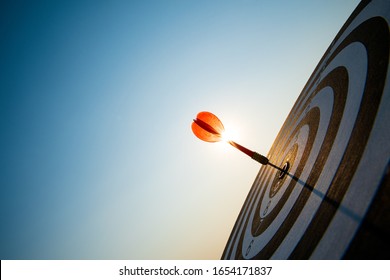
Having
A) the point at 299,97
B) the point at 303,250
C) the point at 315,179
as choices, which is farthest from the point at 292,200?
the point at 299,97

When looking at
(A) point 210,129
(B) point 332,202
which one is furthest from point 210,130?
(B) point 332,202

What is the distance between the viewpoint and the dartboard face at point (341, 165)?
2439mm

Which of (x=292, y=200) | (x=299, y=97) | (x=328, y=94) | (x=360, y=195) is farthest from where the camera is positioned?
(x=299, y=97)

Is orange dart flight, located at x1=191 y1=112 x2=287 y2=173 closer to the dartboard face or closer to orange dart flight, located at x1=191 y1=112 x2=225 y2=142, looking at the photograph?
orange dart flight, located at x1=191 y1=112 x2=225 y2=142

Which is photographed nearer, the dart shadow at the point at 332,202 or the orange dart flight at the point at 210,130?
the dart shadow at the point at 332,202

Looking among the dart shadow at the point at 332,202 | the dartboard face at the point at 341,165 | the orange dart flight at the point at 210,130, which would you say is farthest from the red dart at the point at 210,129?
the dart shadow at the point at 332,202

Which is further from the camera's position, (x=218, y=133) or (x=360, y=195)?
(x=218, y=133)

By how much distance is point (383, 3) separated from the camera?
4.09 meters

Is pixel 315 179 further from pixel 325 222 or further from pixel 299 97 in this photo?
pixel 299 97

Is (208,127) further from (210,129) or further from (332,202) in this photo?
(332,202)

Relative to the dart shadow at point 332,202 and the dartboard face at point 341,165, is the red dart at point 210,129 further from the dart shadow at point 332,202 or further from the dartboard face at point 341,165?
the dart shadow at point 332,202

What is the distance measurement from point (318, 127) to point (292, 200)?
5.18 feet

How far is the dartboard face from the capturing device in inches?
96.0

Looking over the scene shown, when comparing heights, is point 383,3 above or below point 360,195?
above
